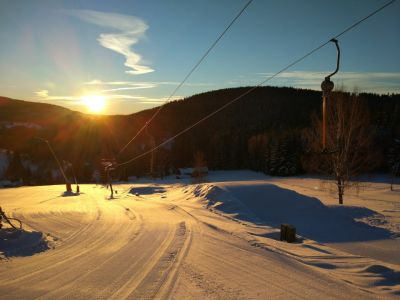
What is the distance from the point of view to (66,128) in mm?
169500

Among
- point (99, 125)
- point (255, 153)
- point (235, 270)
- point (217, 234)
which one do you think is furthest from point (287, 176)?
point (99, 125)

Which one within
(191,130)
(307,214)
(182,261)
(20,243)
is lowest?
(307,214)

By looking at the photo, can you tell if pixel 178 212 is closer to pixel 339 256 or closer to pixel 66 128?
pixel 339 256

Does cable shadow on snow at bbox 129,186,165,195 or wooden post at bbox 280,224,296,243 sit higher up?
wooden post at bbox 280,224,296,243

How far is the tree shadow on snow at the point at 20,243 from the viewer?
1105cm

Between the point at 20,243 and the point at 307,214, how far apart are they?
53.2 feet

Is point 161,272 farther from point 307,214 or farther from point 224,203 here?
point 307,214

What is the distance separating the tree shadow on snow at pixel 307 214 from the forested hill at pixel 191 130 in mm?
51173

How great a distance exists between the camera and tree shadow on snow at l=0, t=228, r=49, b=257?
11.0 m

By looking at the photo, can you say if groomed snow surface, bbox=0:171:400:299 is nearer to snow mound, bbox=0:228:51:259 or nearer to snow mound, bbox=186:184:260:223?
snow mound, bbox=0:228:51:259

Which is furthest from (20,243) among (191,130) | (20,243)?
(191,130)

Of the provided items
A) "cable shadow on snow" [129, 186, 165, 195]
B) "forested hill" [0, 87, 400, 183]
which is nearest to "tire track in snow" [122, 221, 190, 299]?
"cable shadow on snow" [129, 186, 165, 195]

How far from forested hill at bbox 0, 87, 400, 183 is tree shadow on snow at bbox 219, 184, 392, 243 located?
5117cm

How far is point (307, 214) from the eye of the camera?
22.5 m
